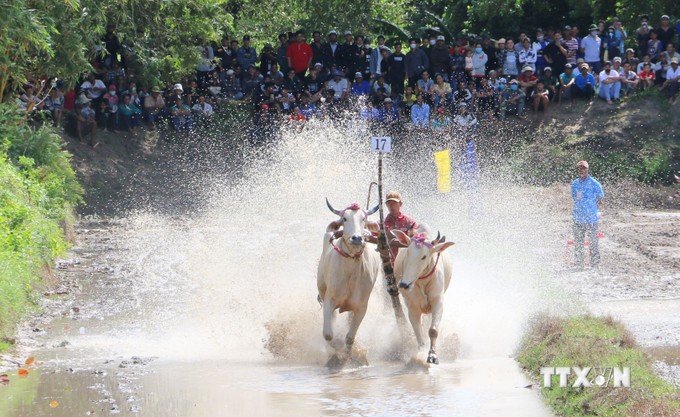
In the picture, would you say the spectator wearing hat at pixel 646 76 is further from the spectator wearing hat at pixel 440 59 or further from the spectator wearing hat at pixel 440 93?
the spectator wearing hat at pixel 440 93

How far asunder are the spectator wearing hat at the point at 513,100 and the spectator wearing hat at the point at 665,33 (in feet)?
11.5

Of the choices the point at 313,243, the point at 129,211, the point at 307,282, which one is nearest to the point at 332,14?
the point at 129,211

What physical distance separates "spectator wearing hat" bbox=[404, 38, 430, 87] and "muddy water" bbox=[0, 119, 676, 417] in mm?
2474

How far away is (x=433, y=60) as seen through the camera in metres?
28.2

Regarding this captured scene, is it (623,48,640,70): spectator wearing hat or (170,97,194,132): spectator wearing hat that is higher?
(623,48,640,70): spectator wearing hat

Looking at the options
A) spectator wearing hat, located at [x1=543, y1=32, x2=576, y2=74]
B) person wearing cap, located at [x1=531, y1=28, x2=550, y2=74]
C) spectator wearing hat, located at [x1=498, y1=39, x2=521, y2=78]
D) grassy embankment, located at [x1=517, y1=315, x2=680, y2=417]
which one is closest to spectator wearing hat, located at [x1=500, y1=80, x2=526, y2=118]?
spectator wearing hat, located at [x1=498, y1=39, x2=521, y2=78]

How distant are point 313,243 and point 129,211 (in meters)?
6.46

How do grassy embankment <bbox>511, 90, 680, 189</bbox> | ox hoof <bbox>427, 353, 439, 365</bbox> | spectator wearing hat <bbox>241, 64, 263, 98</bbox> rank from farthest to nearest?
1. spectator wearing hat <bbox>241, 64, 263, 98</bbox>
2. grassy embankment <bbox>511, 90, 680, 189</bbox>
3. ox hoof <bbox>427, 353, 439, 365</bbox>

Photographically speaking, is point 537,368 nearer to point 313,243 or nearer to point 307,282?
point 307,282

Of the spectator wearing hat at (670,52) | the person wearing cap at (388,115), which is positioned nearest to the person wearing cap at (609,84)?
the spectator wearing hat at (670,52)

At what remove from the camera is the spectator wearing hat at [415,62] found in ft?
91.6

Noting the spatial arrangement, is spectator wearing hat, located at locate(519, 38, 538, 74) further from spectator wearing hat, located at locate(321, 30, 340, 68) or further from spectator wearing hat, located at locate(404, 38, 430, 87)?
spectator wearing hat, located at locate(321, 30, 340, 68)

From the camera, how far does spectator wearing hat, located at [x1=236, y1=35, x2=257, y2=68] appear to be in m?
28.6

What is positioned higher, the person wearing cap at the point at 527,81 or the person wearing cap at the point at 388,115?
the person wearing cap at the point at 527,81
